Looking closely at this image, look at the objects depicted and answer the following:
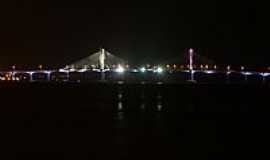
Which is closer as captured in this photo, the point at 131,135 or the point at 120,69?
the point at 131,135

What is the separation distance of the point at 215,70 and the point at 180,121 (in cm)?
3604

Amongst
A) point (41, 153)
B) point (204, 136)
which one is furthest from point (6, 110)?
point (41, 153)

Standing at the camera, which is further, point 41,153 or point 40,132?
point 40,132

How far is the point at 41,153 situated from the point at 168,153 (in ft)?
7.31

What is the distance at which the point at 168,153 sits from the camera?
46.1 ft

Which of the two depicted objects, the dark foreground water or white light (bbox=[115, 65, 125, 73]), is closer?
the dark foreground water

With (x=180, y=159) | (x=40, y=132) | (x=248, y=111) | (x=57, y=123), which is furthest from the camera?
(x=248, y=111)

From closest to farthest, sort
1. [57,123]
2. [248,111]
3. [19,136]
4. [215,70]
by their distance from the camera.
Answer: [19,136], [57,123], [248,111], [215,70]

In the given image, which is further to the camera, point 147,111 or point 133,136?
point 147,111

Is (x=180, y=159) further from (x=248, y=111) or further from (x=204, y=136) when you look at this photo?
(x=248, y=111)

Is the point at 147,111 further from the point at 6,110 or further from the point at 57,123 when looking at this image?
the point at 57,123

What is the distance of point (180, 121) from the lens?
21.9 m

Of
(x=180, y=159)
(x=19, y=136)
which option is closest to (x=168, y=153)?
(x=180, y=159)

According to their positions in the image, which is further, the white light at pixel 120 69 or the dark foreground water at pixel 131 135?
the white light at pixel 120 69
